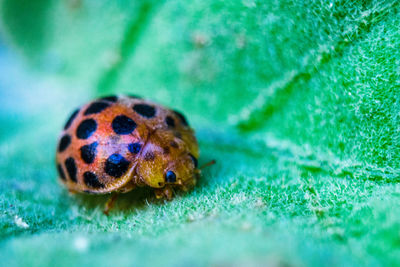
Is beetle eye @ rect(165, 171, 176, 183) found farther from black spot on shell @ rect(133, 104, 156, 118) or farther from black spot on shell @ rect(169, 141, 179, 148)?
black spot on shell @ rect(133, 104, 156, 118)

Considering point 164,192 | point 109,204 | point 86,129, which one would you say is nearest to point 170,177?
point 164,192

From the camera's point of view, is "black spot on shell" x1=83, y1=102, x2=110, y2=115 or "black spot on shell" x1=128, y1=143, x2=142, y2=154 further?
"black spot on shell" x1=83, y1=102, x2=110, y2=115

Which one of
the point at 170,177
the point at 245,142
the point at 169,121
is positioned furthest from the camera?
the point at 245,142

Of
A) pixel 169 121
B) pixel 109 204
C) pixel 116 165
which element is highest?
pixel 169 121

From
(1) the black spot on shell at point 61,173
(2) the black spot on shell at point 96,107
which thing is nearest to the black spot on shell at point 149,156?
(2) the black spot on shell at point 96,107

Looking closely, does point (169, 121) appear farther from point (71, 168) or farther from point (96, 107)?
point (71, 168)

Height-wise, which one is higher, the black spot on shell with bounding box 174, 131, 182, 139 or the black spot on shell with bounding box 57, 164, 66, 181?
the black spot on shell with bounding box 174, 131, 182, 139

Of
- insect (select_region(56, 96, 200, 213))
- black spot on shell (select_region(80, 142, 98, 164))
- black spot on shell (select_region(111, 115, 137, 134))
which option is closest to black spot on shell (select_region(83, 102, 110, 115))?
insect (select_region(56, 96, 200, 213))
